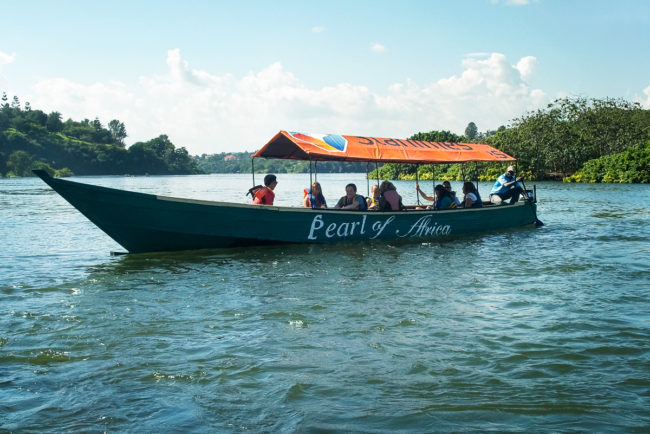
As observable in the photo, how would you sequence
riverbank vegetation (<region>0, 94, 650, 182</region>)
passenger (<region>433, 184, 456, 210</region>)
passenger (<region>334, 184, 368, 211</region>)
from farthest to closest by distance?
riverbank vegetation (<region>0, 94, 650, 182</region>)
passenger (<region>433, 184, 456, 210</region>)
passenger (<region>334, 184, 368, 211</region>)

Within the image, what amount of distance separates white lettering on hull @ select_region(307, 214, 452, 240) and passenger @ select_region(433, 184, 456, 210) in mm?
707

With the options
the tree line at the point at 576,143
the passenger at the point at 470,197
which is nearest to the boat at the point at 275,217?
the passenger at the point at 470,197

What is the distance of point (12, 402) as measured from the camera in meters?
4.63

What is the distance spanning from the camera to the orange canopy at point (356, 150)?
13.1 metres

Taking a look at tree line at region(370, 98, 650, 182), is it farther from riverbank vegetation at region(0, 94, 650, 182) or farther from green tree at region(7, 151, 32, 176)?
green tree at region(7, 151, 32, 176)

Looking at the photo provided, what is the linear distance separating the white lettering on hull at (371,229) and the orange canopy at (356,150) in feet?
4.99

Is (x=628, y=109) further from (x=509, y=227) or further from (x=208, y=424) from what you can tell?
(x=208, y=424)

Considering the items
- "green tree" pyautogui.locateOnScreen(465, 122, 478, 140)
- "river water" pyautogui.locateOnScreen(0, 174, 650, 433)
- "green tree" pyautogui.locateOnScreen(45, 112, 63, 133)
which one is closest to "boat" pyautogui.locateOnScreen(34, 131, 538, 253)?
"river water" pyautogui.locateOnScreen(0, 174, 650, 433)

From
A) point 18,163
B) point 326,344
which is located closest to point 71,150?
point 18,163

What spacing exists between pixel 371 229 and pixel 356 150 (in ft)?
6.46

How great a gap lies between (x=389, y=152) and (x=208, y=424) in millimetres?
11218

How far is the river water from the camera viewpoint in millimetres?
4418

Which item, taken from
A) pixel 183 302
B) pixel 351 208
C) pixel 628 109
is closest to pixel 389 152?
pixel 351 208

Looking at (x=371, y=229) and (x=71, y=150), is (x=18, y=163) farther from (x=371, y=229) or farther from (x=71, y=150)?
(x=371, y=229)
